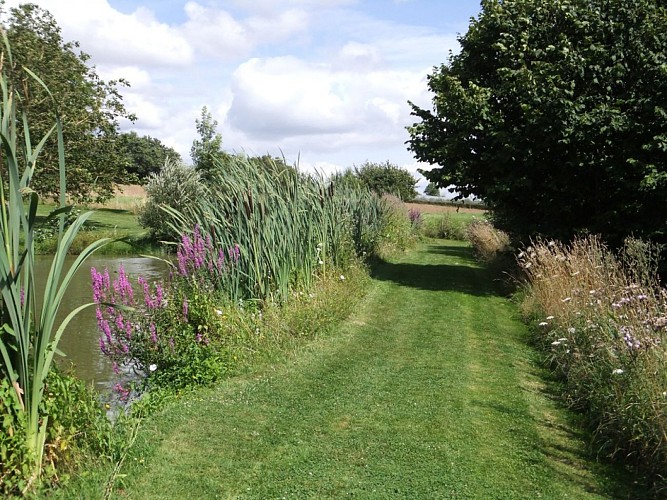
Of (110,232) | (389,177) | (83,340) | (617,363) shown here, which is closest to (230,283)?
(83,340)

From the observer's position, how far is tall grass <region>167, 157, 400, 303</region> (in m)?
7.71

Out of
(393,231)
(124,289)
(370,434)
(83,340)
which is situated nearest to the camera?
(370,434)

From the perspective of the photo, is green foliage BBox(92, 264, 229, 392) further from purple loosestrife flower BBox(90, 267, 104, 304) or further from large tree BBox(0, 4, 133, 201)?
large tree BBox(0, 4, 133, 201)

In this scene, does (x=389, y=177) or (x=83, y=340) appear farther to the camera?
(x=389, y=177)

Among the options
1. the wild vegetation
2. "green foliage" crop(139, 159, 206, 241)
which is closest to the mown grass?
"green foliage" crop(139, 159, 206, 241)

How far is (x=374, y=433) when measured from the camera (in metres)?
4.84

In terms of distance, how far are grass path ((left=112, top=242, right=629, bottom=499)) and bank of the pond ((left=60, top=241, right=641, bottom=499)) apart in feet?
0.04

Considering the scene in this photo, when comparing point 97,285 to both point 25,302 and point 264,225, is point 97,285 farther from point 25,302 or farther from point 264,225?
point 264,225

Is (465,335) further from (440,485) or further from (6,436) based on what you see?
(6,436)

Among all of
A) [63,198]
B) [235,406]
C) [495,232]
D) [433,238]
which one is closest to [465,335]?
[235,406]

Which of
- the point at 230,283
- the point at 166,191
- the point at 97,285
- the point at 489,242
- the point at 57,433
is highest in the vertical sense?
the point at 166,191

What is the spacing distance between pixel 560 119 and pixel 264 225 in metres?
6.43

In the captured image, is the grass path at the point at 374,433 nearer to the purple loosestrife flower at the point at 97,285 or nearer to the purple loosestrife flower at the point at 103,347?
the purple loosestrife flower at the point at 103,347

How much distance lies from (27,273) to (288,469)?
215 centimetres
